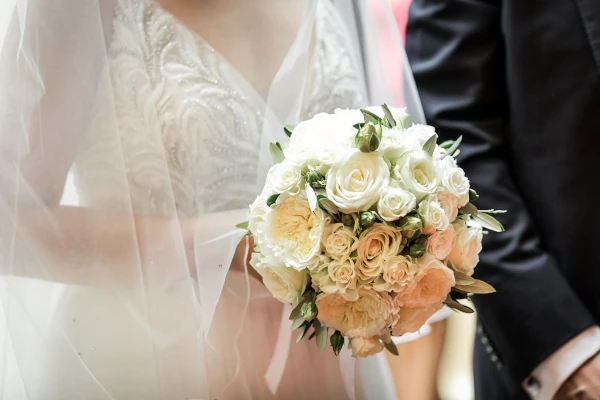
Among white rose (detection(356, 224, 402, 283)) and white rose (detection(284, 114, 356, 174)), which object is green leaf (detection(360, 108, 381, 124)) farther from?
white rose (detection(356, 224, 402, 283))

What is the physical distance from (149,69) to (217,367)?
446mm

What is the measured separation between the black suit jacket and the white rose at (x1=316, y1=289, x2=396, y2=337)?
1.07 ft

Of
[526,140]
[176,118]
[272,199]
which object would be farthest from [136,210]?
[526,140]

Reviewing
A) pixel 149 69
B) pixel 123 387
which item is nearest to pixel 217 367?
pixel 123 387

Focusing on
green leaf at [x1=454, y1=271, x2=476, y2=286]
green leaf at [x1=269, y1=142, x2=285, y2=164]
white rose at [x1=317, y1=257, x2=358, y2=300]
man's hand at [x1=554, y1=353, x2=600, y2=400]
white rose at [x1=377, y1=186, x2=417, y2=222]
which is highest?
green leaf at [x1=269, y1=142, x2=285, y2=164]

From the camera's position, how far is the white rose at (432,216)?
1.84 ft

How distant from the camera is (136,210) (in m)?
0.76

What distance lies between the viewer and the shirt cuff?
0.79 meters

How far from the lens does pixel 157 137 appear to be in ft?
2.51

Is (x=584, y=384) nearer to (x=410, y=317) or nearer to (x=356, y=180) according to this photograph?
(x=410, y=317)

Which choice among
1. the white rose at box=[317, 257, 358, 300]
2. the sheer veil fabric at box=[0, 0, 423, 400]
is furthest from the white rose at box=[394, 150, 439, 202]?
the sheer veil fabric at box=[0, 0, 423, 400]

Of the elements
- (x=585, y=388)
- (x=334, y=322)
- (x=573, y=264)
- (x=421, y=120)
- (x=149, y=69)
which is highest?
(x=149, y=69)

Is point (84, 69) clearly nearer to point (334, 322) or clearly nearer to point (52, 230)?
point (52, 230)

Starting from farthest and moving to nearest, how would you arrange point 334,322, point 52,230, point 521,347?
point 521,347
point 52,230
point 334,322
